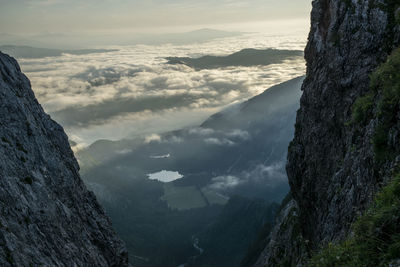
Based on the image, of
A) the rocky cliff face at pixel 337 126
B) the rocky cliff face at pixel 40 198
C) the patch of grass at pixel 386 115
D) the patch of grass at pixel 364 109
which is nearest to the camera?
the patch of grass at pixel 386 115

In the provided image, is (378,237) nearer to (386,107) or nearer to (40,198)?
(386,107)

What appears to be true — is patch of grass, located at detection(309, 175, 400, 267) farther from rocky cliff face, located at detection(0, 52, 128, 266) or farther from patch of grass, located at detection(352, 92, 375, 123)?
rocky cliff face, located at detection(0, 52, 128, 266)

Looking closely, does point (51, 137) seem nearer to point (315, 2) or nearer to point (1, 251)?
point (1, 251)

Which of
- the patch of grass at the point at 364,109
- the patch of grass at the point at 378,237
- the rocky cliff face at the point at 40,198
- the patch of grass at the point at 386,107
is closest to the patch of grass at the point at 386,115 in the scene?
the patch of grass at the point at 386,107

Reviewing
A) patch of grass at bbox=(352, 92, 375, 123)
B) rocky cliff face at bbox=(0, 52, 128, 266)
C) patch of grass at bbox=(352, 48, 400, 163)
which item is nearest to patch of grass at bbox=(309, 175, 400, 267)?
patch of grass at bbox=(352, 48, 400, 163)

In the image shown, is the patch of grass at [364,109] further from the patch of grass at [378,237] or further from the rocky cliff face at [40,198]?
the rocky cliff face at [40,198]

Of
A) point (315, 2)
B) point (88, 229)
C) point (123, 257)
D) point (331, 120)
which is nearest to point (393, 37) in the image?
point (331, 120)

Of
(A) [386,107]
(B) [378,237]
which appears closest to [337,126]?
(A) [386,107]
